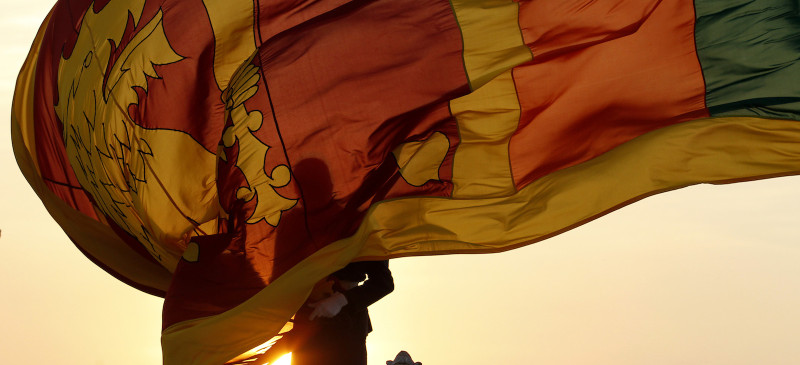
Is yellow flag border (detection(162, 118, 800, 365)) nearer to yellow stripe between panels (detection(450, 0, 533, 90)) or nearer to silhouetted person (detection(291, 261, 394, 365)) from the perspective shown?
silhouetted person (detection(291, 261, 394, 365))

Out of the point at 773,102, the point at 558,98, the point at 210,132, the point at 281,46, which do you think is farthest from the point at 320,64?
the point at 773,102

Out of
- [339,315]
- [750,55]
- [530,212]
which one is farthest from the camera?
[339,315]

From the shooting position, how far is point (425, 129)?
23.6ft

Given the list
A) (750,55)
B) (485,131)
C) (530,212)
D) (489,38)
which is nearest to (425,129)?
(485,131)

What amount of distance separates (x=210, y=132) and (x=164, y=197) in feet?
1.67

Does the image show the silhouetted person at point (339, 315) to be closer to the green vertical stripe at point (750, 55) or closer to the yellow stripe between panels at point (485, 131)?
the yellow stripe between panels at point (485, 131)

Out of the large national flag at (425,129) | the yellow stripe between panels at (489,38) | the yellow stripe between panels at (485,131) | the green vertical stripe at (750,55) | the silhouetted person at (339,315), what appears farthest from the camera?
the silhouetted person at (339,315)

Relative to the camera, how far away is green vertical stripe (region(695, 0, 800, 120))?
6.66 metres

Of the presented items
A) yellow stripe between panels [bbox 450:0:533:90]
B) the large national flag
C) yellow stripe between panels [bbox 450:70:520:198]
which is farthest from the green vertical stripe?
yellow stripe between panels [bbox 450:70:520:198]

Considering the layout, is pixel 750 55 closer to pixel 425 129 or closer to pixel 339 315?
pixel 425 129

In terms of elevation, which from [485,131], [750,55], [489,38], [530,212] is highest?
[489,38]

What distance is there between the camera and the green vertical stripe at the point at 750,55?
6.66 metres

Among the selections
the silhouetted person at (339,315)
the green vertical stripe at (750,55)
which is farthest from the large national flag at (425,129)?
the silhouetted person at (339,315)

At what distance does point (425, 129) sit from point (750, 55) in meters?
1.91
